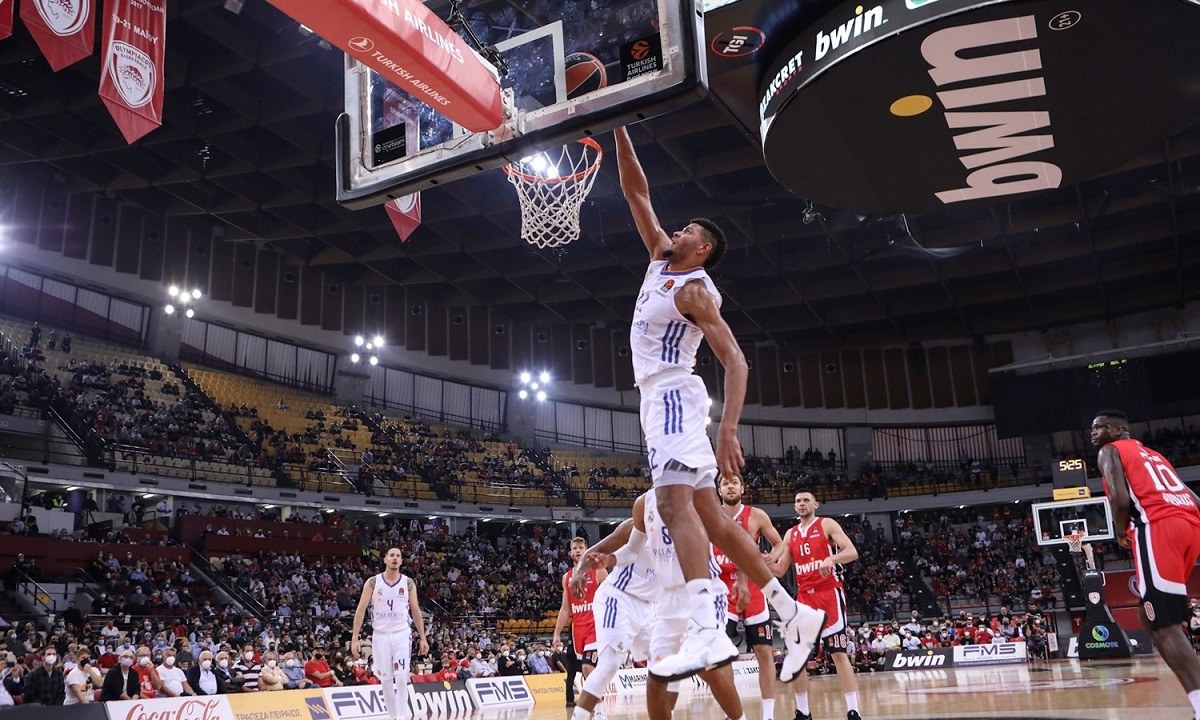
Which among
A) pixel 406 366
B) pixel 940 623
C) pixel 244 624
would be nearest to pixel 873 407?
pixel 940 623

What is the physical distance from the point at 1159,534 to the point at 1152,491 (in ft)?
0.84

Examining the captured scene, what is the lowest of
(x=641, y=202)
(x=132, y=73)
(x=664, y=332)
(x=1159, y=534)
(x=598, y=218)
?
(x=1159, y=534)

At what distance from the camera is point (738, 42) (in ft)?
38.5

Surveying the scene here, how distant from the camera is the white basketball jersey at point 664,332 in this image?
506cm

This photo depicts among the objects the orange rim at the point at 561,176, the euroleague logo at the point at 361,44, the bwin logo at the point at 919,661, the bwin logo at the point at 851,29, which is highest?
the bwin logo at the point at 851,29

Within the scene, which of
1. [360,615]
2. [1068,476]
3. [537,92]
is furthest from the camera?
[1068,476]

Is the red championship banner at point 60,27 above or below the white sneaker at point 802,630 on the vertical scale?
above

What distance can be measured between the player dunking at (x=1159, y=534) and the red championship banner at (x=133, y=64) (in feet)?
39.6

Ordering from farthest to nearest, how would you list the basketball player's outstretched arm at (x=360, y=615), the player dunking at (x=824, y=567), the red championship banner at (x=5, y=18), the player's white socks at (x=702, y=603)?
1. the red championship banner at (x=5, y=18)
2. the basketball player's outstretched arm at (x=360, y=615)
3. the player dunking at (x=824, y=567)
4. the player's white socks at (x=702, y=603)

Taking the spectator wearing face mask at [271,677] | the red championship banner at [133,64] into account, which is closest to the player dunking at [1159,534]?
the red championship banner at [133,64]

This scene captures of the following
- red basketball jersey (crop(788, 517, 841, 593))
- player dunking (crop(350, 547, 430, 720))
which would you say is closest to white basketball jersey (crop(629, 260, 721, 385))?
red basketball jersey (crop(788, 517, 841, 593))

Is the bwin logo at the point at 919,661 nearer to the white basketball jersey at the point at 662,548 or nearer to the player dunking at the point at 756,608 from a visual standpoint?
the player dunking at the point at 756,608

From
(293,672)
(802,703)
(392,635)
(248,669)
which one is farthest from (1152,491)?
(248,669)

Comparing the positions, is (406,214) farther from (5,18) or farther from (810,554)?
(810,554)
